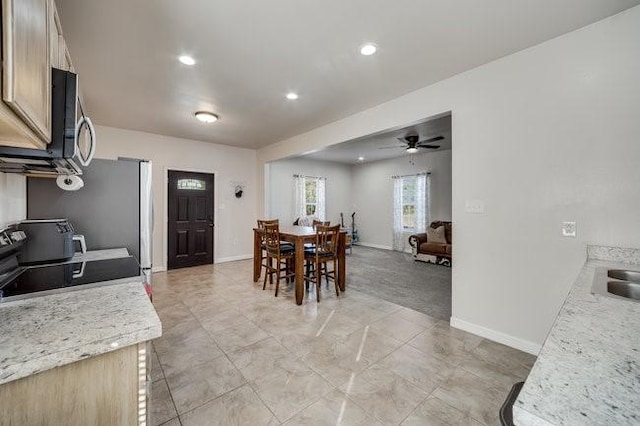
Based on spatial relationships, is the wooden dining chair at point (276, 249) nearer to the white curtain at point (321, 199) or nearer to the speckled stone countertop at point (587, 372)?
the speckled stone countertop at point (587, 372)

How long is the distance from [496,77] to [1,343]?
11.6 feet

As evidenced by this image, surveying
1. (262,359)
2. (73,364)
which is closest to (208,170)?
(262,359)

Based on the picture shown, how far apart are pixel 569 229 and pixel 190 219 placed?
581 centimetres

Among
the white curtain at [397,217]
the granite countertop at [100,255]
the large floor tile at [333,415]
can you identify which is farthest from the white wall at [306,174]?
the large floor tile at [333,415]

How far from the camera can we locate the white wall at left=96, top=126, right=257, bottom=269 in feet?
15.8

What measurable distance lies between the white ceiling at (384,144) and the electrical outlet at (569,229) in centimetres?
189

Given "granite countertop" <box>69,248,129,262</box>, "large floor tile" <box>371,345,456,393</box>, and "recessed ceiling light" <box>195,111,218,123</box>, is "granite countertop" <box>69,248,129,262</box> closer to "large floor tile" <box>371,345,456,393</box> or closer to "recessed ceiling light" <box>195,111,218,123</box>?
"large floor tile" <box>371,345,456,393</box>

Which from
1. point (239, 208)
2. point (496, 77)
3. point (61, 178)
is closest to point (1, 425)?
point (61, 178)

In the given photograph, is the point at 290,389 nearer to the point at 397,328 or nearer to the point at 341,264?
the point at 397,328

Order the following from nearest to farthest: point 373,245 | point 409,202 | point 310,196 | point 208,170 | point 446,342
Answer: point 446,342 → point 208,170 → point 409,202 → point 310,196 → point 373,245

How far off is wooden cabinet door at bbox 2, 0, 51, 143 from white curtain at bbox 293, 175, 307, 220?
256 inches

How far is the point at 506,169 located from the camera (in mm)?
2480

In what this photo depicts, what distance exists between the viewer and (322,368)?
2107 mm

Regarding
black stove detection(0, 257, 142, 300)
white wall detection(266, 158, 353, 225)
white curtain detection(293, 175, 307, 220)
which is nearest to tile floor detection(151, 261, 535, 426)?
black stove detection(0, 257, 142, 300)
